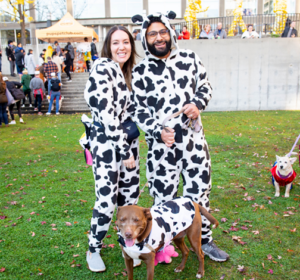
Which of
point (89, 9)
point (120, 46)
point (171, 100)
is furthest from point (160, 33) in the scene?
point (89, 9)

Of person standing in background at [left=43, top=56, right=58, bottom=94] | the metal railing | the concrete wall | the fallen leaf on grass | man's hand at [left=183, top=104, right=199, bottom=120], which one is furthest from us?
the metal railing

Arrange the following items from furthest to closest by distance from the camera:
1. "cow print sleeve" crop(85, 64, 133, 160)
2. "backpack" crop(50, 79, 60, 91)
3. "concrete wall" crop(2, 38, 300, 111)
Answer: "concrete wall" crop(2, 38, 300, 111), "backpack" crop(50, 79, 60, 91), "cow print sleeve" crop(85, 64, 133, 160)

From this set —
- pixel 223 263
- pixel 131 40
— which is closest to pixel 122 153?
pixel 131 40

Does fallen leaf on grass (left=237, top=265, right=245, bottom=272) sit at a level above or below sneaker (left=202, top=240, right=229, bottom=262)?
below

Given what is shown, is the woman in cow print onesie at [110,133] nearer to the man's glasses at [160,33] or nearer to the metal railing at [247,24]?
the man's glasses at [160,33]

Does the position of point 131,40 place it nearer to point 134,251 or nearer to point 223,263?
point 134,251

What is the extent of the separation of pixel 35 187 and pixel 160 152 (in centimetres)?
359

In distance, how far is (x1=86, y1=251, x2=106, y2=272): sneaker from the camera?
3037 mm

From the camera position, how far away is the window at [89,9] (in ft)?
92.7

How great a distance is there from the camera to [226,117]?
43.6 feet

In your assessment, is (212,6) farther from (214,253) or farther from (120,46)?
(214,253)

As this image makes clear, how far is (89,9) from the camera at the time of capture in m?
28.3

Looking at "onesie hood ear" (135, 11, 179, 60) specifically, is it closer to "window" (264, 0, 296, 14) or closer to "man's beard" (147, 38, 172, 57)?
"man's beard" (147, 38, 172, 57)

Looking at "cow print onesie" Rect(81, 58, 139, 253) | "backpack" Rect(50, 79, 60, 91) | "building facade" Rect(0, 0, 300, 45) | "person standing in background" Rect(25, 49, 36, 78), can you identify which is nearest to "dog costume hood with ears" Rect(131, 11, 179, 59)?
"cow print onesie" Rect(81, 58, 139, 253)
